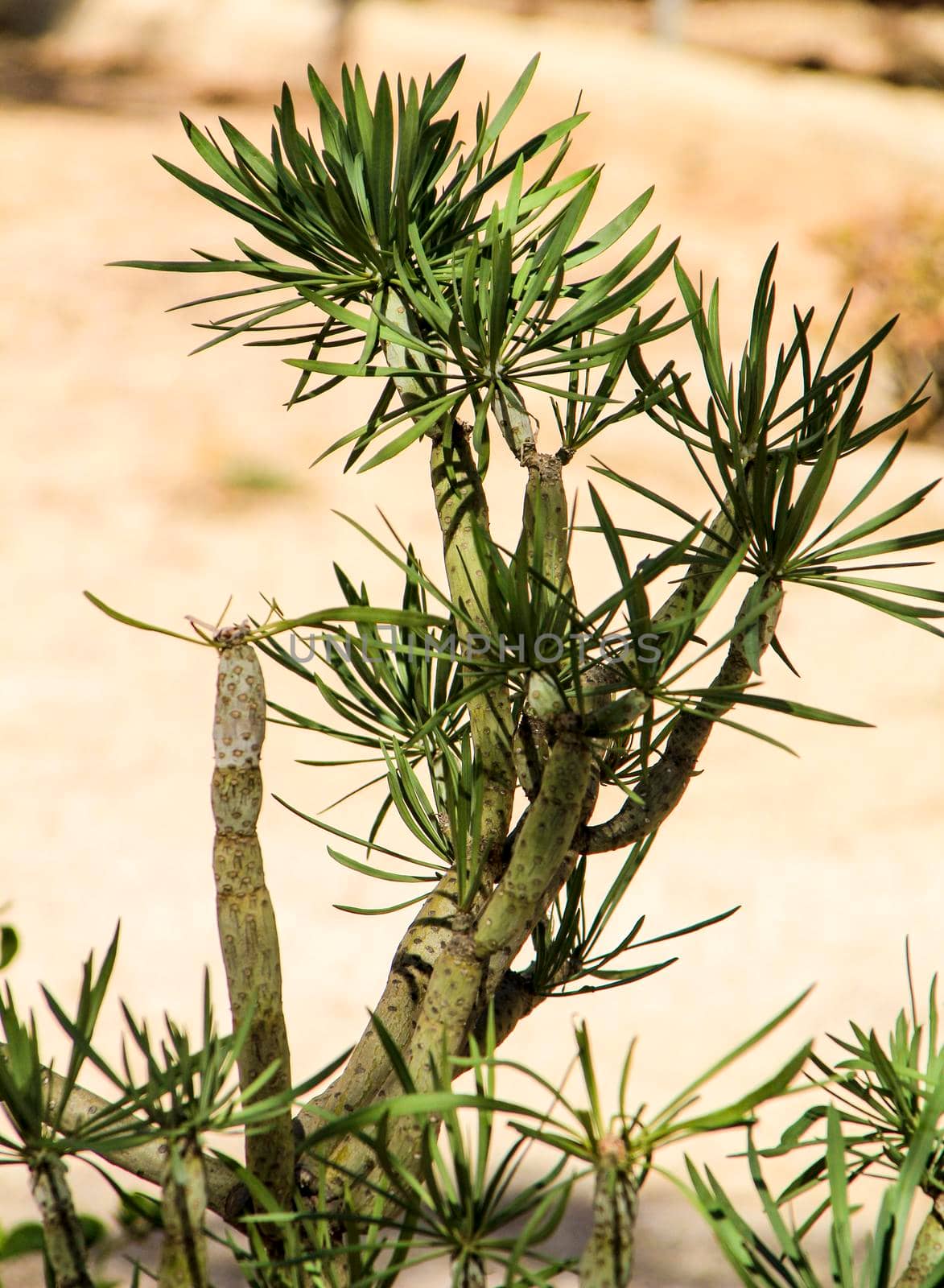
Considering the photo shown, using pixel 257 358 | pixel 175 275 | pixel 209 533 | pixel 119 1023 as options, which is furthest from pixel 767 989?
pixel 175 275

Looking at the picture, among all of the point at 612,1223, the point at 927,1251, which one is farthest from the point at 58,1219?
the point at 927,1251

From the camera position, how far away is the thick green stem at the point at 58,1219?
421 millimetres

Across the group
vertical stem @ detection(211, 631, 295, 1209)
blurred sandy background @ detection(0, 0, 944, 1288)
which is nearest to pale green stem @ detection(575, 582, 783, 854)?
vertical stem @ detection(211, 631, 295, 1209)

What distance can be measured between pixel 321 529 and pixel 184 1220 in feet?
10.7

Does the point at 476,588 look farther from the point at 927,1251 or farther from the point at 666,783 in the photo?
the point at 927,1251

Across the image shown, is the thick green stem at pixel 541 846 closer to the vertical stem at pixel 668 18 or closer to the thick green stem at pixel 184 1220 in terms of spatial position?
the thick green stem at pixel 184 1220

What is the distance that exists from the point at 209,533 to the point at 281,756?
1087mm

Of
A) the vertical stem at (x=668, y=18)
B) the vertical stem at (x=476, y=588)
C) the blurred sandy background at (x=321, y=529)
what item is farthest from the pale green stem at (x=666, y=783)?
the vertical stem at (x=668, y=18)

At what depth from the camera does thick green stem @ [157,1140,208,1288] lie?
39cm

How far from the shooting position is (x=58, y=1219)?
421 mm

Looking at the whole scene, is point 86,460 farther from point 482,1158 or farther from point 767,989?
point 482,1158

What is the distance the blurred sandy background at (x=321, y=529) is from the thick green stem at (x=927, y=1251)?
3.10ft

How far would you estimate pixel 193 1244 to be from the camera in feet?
1.30

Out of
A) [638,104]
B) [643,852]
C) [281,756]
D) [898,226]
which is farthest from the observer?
[638,104]
